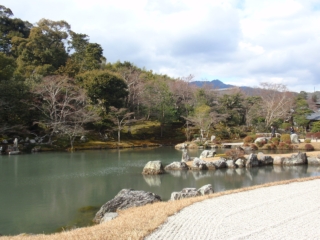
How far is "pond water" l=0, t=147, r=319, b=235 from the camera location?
9.43 metres

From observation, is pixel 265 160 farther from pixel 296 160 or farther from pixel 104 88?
pixel 104 88

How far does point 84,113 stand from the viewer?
30062mm

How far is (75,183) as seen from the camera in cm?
1468

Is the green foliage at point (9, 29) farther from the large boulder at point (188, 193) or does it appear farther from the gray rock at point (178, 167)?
the large boulder at point (188, 193)

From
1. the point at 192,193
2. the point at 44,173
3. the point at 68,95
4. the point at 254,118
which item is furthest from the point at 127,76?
the point at 192,193

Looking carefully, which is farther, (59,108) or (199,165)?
(59,108)

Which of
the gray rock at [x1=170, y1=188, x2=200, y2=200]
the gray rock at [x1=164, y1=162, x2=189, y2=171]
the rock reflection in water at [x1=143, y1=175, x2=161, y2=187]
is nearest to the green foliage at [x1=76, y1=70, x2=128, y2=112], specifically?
the gray rock at [x1=164, y1=162, x2=189, y2=171]

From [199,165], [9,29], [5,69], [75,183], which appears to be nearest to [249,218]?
[75,183]

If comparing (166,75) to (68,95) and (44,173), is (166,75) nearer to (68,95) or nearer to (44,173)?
(68,95)

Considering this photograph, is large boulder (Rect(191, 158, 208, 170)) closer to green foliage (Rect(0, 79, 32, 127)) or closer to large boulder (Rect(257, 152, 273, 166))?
large boulder (Rect(257, 152, 273, 166))

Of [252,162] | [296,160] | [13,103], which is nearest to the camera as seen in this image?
[252,162]

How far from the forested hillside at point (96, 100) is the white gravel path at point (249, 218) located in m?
22.9

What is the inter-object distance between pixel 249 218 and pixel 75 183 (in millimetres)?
9936

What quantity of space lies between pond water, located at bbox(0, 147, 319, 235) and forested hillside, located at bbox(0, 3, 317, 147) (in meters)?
7.54
